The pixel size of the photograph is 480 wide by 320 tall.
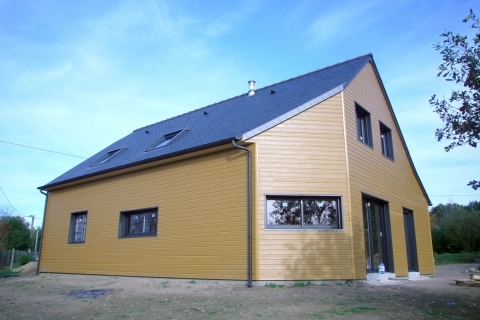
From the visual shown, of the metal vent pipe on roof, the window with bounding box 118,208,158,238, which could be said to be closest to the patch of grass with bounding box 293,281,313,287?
the window with bounding box 118,208,158,238

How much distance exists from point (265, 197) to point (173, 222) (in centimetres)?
319

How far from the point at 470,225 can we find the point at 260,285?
23.7 metres

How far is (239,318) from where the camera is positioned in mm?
6348

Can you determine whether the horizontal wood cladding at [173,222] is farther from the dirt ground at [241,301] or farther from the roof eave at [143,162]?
the dirt ground at [241,301]

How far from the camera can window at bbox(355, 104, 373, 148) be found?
43.4 ft

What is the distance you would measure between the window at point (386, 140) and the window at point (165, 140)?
7525 mm

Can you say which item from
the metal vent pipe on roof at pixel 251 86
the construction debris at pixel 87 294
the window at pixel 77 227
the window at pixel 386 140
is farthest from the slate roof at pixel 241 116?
the construction debris at pixel 87 294

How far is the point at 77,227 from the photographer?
1543 cm

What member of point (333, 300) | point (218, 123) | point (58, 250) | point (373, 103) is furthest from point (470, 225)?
point (58, 250)

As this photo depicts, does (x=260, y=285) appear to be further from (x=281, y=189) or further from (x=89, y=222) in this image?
(x=89, y=222)

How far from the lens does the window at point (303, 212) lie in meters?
10.1

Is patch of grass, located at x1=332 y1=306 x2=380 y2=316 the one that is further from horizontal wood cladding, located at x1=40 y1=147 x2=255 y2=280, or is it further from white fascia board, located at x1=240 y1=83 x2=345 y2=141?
white fascia board, located at x1=240 y1=83 x2=345 y2=141

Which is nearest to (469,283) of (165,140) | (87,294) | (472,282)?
(472,282)

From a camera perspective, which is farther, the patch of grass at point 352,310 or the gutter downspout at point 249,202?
the gutter downspout at point 249,202
